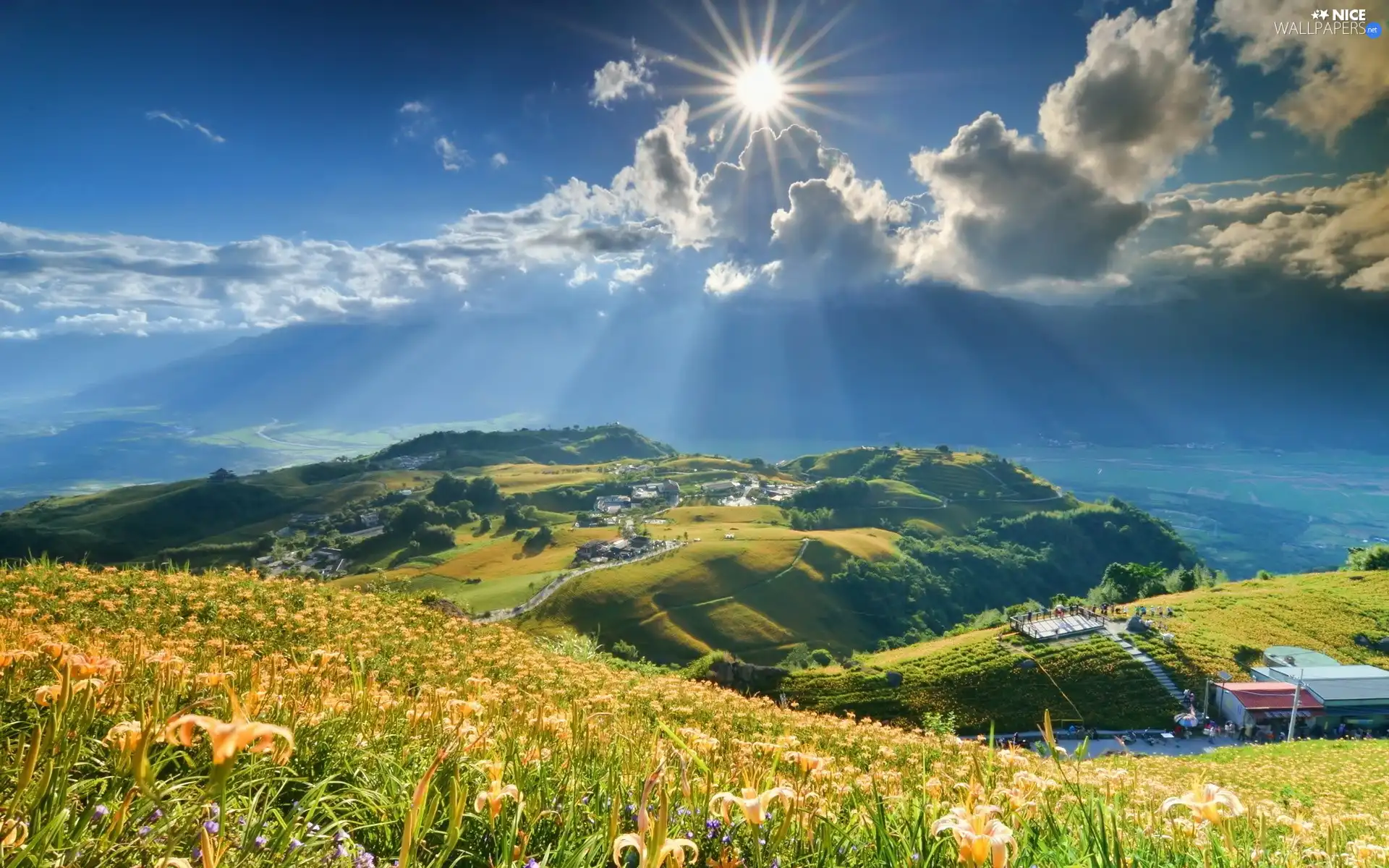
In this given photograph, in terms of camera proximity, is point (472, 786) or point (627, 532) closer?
point (472, 786)

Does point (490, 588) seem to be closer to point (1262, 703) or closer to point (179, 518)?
point (1262, 703)

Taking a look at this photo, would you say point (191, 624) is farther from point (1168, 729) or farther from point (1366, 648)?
point (1366, 648)

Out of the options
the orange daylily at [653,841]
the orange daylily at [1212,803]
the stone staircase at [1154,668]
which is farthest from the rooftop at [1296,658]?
the orange daylily at [653,841]

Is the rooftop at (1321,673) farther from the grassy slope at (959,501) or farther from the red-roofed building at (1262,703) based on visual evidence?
the grassy slope at (959,501)

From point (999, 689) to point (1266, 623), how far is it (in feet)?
103

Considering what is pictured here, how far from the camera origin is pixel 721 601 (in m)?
91.7

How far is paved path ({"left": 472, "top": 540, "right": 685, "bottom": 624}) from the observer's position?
76750 millimetres

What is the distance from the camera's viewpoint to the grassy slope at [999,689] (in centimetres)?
4216

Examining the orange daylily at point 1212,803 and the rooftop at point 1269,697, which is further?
the rooftop at point 1269,697

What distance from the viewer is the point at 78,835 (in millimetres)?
1842

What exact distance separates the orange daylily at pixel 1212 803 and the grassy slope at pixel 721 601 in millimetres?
68642

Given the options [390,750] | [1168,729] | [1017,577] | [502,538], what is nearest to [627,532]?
[502,538]

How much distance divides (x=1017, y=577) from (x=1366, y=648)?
86942mm

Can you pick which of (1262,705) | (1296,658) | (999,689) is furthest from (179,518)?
(1296,658)
